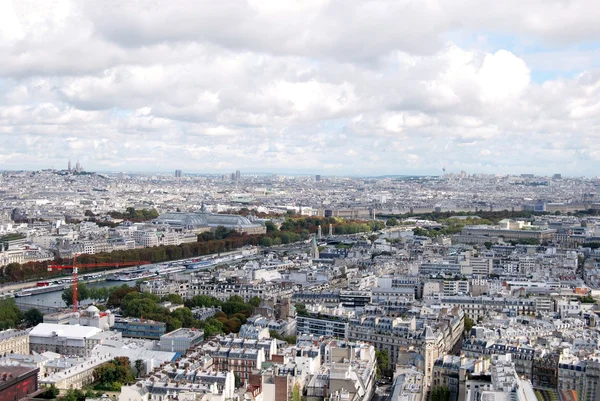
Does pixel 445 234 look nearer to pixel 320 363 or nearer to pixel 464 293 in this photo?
pixel 464 293

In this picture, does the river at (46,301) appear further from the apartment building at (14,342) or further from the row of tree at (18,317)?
the apartment building at (14,342)

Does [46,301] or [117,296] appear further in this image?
[46,301]

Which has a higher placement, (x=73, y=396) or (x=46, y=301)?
(x=73, y=396)

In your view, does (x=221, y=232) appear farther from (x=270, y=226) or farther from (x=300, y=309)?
(x=300, y=309)

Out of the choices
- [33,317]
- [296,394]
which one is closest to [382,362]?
[296,394]

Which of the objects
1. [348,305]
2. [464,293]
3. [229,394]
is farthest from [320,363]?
A: [464,293]

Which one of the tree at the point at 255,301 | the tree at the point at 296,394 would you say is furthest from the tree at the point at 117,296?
the tree at the point at 296,394

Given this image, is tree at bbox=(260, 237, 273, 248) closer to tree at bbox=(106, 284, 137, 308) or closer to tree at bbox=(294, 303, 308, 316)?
tree at bbox=(106, 284, 137, 308)

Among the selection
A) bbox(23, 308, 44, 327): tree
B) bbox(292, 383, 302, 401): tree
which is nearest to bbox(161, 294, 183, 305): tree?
bbox(23, 308, 44, 327): tree
